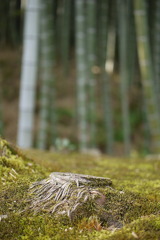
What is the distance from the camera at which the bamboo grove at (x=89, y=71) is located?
171 inches

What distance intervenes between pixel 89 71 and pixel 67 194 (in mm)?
4560

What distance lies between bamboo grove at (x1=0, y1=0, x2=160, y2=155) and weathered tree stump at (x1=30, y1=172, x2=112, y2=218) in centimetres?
255

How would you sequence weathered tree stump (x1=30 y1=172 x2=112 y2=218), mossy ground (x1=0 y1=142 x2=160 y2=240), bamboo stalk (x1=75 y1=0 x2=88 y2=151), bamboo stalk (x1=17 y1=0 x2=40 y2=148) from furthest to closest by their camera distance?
bamboo stalk (x1=75 y1=0 x2=88 y2=151) → bamboo stalk (x1=17 y1=0 x2=40 y2=148) → weathered tree stump (x1=30 y1=172 x2=112 y2=218) → mossy ground (x1=0 y1=142 x2=160 y2=240)

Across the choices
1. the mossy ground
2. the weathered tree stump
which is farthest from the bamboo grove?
the weathered tree stump

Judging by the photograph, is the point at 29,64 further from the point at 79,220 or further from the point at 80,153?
the point at 79,220

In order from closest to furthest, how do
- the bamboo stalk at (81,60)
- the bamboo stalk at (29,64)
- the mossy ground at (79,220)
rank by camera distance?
1. the mossy ground at (79,220)
2. the bamboo stalk at (29,64)
3. the bamboo stalk at (81,60)

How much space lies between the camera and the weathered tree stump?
1.59 metres

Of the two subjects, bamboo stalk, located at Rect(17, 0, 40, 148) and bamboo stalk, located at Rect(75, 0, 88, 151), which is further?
bamboo stalk, located at Rect(75, 0, 88, 151)

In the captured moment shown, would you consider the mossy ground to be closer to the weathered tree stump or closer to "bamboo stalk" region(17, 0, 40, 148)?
the weathered tree stump

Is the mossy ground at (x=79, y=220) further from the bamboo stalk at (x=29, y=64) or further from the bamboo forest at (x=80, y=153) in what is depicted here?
the bamboo stalk at (x=29, y=64)

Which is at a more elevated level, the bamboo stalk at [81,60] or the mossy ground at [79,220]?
the bamboo stalk at [81,60]

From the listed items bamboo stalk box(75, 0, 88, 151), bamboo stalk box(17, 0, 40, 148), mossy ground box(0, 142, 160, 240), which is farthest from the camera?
bamboo stalk box(75, 0, 88, 151)

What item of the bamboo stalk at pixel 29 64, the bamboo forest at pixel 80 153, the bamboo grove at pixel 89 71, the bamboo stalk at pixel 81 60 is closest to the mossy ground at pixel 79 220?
the bamboo forest at pixel 80 153

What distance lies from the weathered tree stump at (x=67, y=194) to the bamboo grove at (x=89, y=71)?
255 centimetres
